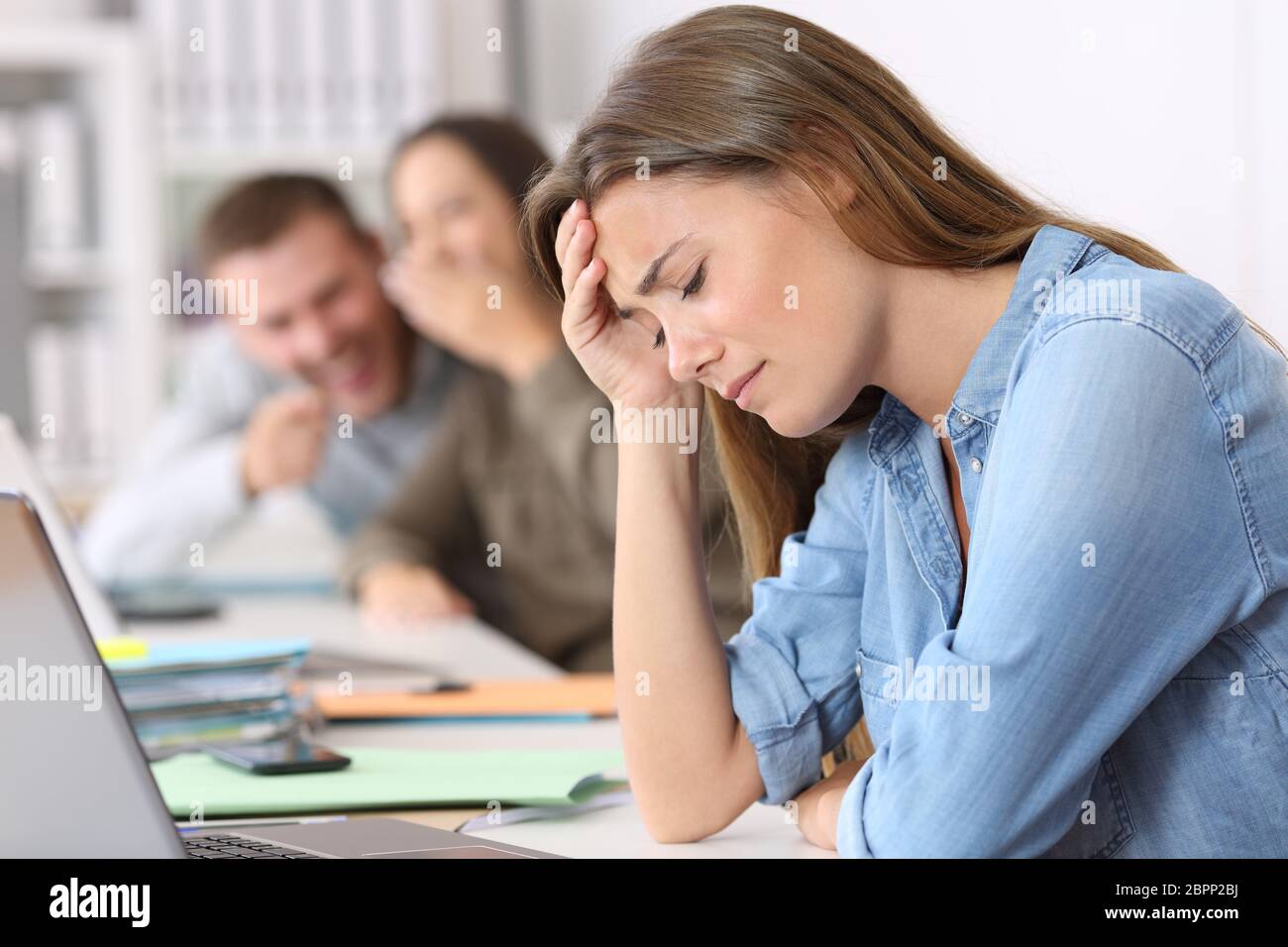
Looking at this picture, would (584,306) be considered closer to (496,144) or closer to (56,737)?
(56,737)

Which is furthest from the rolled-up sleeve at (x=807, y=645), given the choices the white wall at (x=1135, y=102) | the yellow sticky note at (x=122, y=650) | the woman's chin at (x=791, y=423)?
the white wall at (x=1135, y=102)

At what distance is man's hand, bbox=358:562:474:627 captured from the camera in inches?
84.2

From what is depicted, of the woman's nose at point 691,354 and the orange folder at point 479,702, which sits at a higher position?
the woman's nose at point 691,354

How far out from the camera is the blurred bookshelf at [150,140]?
11.0 feet

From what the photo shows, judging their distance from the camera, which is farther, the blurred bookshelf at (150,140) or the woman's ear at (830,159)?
the blurred bookshelf at (150,140)

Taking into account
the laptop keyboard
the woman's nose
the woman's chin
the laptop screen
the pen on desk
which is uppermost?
the woman's nose

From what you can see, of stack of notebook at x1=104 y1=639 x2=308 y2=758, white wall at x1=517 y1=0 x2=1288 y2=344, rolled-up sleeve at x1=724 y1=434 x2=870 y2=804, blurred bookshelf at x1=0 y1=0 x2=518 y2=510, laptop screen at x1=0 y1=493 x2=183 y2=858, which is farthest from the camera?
blurred bookshelf at x1=0 y1=0 x2=518 y2=510

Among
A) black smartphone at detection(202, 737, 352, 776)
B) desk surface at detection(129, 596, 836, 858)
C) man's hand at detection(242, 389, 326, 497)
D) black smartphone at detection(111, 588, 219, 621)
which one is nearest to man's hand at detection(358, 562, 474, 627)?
desk surface at detection(129, 596, 836, 858)

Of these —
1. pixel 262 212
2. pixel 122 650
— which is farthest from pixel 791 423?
pixel 262 212

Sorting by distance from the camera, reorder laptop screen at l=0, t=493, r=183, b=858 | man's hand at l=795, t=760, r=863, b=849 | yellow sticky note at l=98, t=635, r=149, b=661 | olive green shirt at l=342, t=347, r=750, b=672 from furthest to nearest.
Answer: olive green shirt at l=342, t=347, r=750, b=672 < yellow sticky note at l=98, t=635, r=149, b=661 < man's hand at l=795, t=760, r=863, b=849 < laptop screen at l=0, t=493, r=183, b=858

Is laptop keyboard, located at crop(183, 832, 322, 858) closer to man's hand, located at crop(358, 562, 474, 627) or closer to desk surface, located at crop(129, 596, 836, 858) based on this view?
desk surface, located at crop(129, 596, 836, 858)

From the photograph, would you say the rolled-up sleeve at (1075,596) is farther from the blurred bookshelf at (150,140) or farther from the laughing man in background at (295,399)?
the blurred bookshelf at (150,140)

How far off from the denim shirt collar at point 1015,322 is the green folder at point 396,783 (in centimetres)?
38

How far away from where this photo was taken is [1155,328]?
699 millimetres
